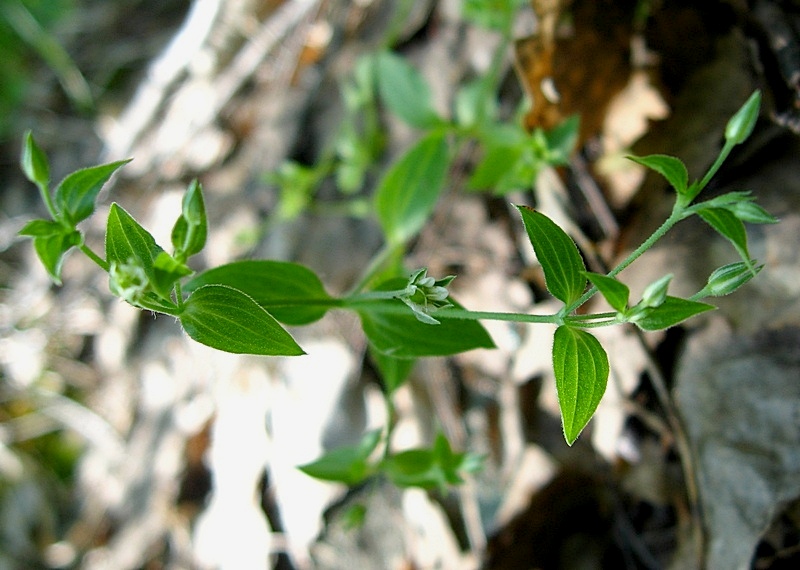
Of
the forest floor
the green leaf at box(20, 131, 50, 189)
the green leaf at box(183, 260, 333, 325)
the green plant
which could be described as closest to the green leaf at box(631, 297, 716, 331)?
the green plant

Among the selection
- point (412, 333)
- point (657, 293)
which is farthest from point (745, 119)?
point (412, 333)

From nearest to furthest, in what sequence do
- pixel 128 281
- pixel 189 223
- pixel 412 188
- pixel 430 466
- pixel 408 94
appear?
pixel 128 281, pixel 189 223, pixel 430 466, pixel 412 188, pixel 408 94

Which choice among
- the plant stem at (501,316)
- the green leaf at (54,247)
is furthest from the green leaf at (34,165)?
the plant stem at (501,316)

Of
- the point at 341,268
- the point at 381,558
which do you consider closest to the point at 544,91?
the point at 341,268

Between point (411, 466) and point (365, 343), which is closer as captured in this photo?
point (411, 466)

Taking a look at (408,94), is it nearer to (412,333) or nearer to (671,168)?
(412,333)

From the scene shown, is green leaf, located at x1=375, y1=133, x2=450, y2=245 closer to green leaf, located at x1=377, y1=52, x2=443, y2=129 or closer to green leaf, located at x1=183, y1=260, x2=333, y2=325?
green leaf, located at x1=377, y1=52, x2=443, y2=129

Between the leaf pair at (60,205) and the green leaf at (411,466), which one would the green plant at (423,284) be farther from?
the green leaf at (411,466)
